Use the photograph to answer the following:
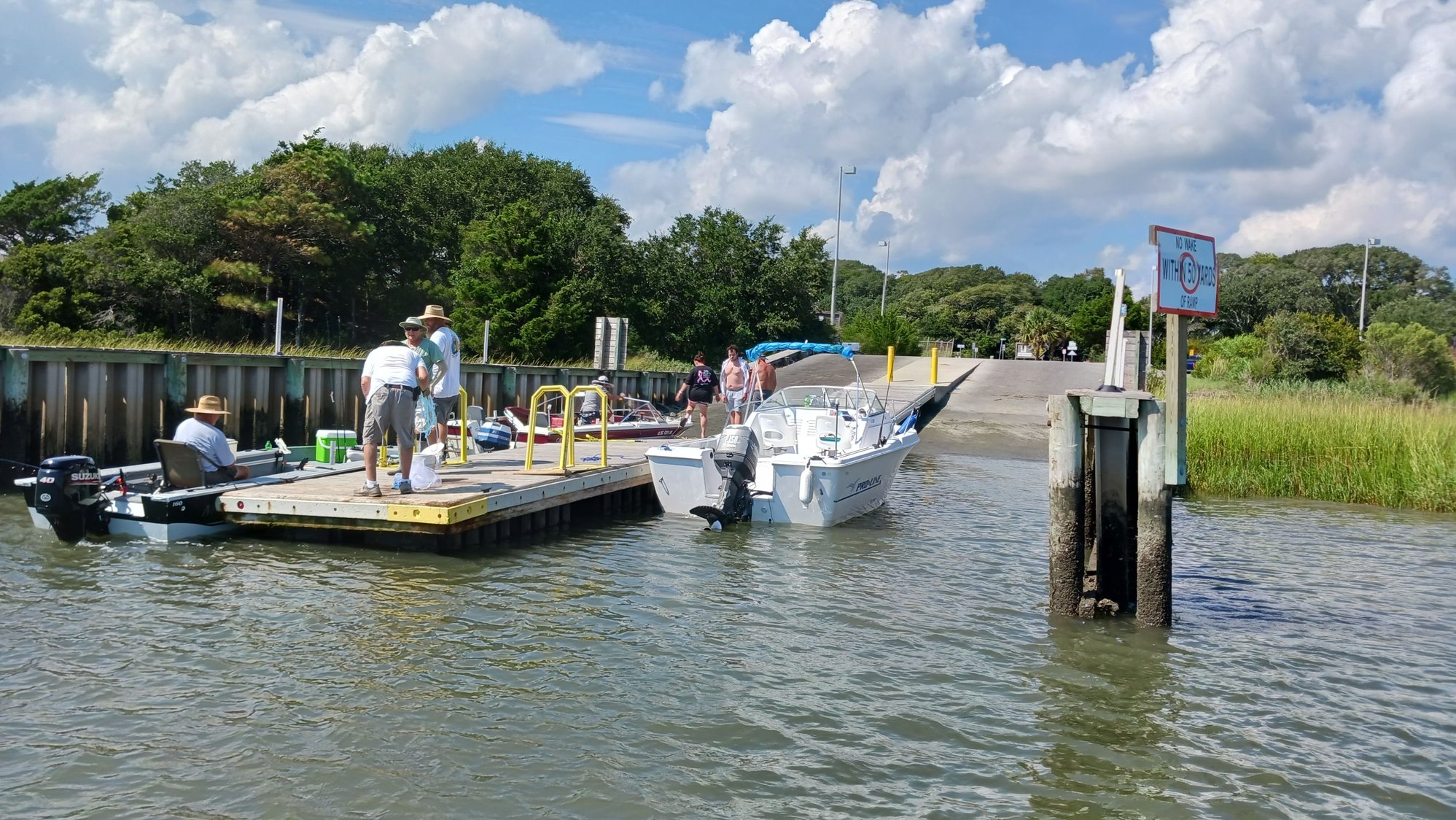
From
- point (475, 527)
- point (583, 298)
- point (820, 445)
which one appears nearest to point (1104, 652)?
point (475, 527)

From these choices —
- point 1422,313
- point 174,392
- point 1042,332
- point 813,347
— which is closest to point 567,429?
point 813,347

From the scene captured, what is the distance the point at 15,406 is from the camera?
13773 mm

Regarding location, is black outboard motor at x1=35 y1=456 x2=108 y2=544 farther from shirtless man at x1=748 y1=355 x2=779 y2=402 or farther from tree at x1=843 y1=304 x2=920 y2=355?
tree at x1=843 y1=304 x2=920 y2=355

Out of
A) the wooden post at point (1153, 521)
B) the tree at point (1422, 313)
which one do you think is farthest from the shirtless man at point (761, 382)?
the tree at point (1422, 313)

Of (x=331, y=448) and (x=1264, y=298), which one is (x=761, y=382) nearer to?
(x=331, y=448)

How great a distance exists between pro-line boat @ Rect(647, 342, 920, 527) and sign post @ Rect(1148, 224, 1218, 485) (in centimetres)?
502

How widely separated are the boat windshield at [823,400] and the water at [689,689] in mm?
4457

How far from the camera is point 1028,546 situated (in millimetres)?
12625

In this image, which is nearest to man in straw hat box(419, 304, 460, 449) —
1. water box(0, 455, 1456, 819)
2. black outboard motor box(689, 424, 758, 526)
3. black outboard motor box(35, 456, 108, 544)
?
water box(0, 455, 1456, 819)

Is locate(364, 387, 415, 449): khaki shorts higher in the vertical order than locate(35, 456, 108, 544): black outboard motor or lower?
higher

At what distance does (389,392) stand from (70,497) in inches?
126

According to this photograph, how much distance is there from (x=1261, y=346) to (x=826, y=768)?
38.1 meters

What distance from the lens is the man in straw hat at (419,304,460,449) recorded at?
38.6 ft

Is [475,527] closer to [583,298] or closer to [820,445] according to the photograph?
[820,445]
